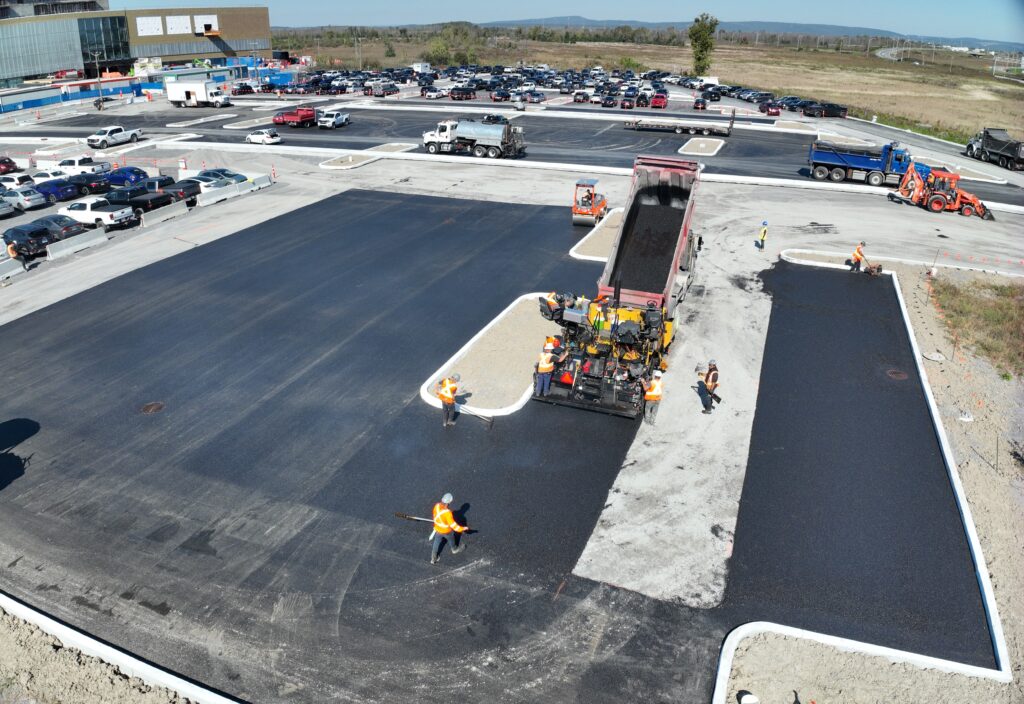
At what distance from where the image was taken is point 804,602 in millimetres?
11117

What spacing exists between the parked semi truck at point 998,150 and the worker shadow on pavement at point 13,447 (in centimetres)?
5420

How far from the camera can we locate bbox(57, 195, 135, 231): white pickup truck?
3159 centimetres

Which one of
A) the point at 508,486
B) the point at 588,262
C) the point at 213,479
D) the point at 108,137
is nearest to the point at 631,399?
the point at 508,486

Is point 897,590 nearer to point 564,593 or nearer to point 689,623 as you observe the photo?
point 689,623

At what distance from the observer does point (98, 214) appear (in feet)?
104

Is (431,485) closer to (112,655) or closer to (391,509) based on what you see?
(391,509)

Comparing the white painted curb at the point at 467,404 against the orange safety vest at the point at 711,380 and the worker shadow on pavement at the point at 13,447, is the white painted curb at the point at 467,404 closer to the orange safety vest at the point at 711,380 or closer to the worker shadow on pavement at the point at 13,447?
the orange safety vest at the point at 711,380

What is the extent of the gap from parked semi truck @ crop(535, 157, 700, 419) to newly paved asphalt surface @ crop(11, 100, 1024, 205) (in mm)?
22912

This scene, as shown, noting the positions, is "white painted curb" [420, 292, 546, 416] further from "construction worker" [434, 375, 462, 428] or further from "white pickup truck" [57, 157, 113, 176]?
"white pickup truck" [57, 157, 113, 176]

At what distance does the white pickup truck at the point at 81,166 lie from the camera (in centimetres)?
4228

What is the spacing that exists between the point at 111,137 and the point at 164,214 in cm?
2473

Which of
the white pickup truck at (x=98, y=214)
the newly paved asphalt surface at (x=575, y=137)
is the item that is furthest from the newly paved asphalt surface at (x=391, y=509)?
the newly paved asphalt surface at (x=575, y=137)

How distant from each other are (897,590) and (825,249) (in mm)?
19747

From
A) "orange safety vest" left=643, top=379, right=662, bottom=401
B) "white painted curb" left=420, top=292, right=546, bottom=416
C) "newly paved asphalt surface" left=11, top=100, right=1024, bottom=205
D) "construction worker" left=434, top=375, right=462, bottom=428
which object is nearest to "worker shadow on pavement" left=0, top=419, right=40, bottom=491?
"white painted curb" left=420, top=292, right=546, bottom=416
